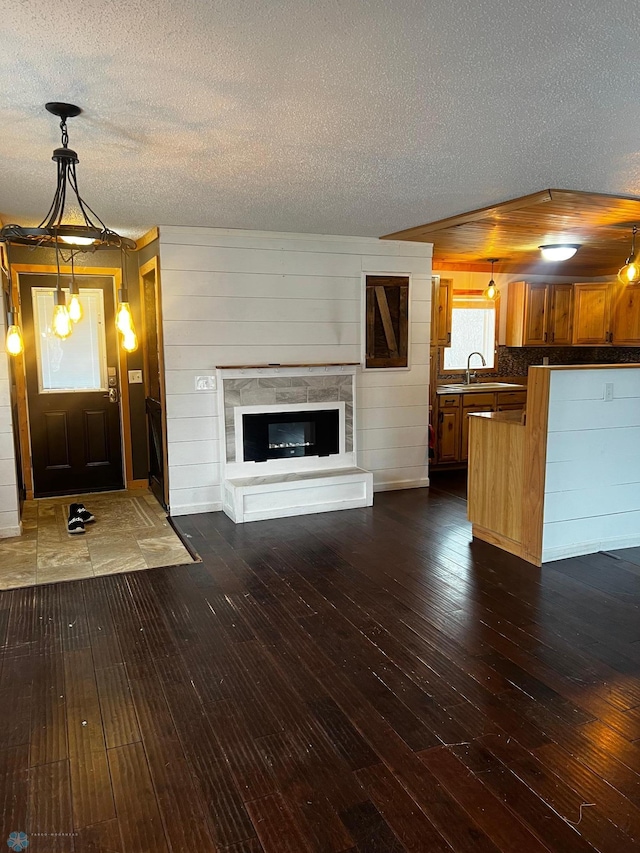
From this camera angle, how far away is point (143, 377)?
6.25m

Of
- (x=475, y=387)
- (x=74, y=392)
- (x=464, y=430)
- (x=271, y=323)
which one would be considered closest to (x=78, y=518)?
(x=74, y=392)

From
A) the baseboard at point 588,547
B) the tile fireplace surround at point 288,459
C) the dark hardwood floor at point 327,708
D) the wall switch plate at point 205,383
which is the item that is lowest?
Answer: the dark hardwood floor at point 327,708

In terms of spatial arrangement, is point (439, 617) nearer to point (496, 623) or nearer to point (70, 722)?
point (496, 623)

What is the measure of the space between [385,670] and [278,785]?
34.2 inches

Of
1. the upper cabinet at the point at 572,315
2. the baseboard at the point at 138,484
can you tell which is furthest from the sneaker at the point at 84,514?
the upper cabinet at the point at 572,315

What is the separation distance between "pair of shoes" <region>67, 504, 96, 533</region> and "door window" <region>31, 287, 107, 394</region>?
1.31 meters

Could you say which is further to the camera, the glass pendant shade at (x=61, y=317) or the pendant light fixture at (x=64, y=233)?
the glass pendant shade at (x=61, y=317)

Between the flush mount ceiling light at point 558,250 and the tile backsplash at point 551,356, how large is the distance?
182cm

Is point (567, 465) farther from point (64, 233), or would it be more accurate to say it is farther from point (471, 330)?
point (471, 330)

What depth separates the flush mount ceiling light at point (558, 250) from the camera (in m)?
6.01

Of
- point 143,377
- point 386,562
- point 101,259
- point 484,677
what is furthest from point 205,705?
point 101,259

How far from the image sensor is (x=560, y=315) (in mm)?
7848

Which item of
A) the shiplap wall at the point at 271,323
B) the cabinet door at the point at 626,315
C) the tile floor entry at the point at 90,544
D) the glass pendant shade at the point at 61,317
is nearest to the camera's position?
the glass pendant shade at the point at 61,317

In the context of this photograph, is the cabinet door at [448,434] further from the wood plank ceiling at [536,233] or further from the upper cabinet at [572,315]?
the wood plank ceiling at [536,233]
